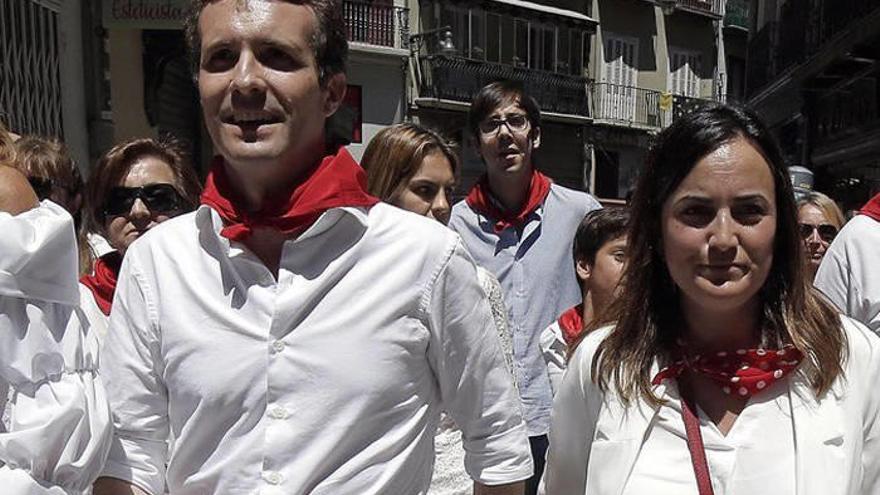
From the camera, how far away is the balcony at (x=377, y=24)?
25.3 metres

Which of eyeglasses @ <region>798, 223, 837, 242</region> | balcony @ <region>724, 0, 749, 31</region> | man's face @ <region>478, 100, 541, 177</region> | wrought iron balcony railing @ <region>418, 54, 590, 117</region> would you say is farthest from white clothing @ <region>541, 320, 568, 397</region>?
balcony @ <region>724, 0, 749, 31</region>

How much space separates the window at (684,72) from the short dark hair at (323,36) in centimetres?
3336

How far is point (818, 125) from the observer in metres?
18.7

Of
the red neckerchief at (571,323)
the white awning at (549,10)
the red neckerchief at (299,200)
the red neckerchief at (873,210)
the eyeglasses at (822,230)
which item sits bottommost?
the red neckerchief at (571,323)

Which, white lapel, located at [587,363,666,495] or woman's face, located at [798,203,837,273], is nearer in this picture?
white lapel, located at [587,363,666,495]

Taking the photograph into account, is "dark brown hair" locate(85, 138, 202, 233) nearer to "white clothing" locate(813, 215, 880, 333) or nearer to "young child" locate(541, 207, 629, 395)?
"young child" locate(541, 207, 629, 395)

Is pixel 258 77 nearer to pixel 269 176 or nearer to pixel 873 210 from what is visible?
pixel 269 176

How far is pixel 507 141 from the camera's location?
458cm

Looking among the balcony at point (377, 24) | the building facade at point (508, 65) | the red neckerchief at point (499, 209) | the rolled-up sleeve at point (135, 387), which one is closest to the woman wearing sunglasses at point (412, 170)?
the red neckerchief at point (499, 209)

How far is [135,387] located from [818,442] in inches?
58.5

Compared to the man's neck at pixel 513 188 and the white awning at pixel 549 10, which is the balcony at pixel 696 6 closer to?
the white awning at pixel 549 10

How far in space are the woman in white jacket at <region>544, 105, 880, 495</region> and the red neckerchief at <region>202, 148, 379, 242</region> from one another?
28.2 inches

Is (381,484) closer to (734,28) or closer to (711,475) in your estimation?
(711,475)

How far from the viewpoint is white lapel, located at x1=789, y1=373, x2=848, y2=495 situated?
195cm
